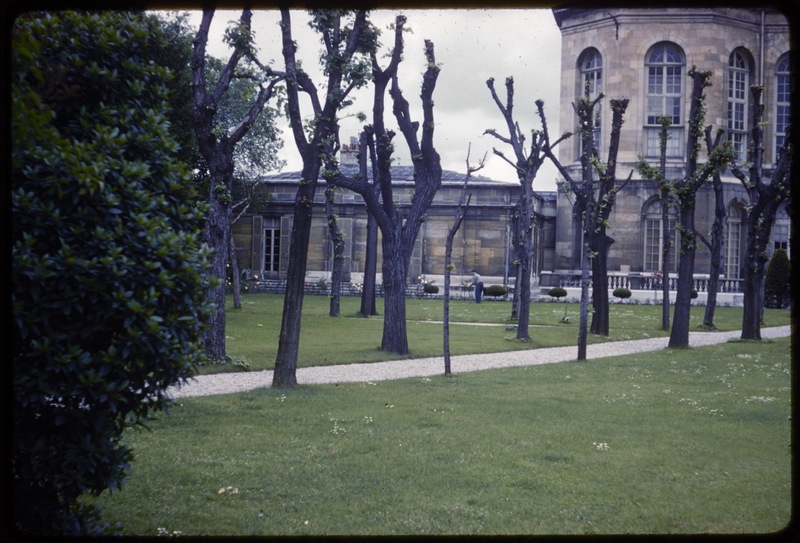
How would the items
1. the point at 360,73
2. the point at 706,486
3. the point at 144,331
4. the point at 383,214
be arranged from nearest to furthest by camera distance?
the point at 144,331
the point at 706,486
the point at 360,73
the point at 383,214

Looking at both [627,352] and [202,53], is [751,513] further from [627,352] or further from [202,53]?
[627,352]

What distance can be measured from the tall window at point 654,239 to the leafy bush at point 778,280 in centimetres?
440

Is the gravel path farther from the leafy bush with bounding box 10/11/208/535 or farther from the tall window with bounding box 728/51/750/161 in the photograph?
the tall window with bounding box 728/51/750/161

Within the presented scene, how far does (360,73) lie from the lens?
1478cm

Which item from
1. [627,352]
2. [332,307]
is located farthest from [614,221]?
[627,352]

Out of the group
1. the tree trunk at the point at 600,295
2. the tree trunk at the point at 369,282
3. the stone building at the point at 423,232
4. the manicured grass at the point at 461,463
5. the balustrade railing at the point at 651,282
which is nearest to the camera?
the manicured grass at the point at 461,463

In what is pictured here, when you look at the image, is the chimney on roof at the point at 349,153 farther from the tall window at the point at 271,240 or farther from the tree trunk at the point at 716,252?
the tree trunk at the point at 716,252

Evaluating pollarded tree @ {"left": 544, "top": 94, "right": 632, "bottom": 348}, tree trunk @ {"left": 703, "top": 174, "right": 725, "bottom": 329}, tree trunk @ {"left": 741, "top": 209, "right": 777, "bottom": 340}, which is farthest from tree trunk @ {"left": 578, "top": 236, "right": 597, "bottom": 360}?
tree trunk @ {"left": 703, "top": 174, "right": 725, "bottom": 329}

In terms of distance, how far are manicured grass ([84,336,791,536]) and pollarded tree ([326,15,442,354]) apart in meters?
5.10

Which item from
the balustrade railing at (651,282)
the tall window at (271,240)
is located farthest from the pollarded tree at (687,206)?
the tall window at (271,240)

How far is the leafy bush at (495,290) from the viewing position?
42875 millimetres

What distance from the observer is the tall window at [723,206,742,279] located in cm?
4406

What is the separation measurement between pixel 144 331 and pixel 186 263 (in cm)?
49

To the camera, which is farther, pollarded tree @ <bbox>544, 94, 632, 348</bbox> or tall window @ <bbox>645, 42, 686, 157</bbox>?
tall window @ <bbox>645, 42, 686, 157</bbox>
